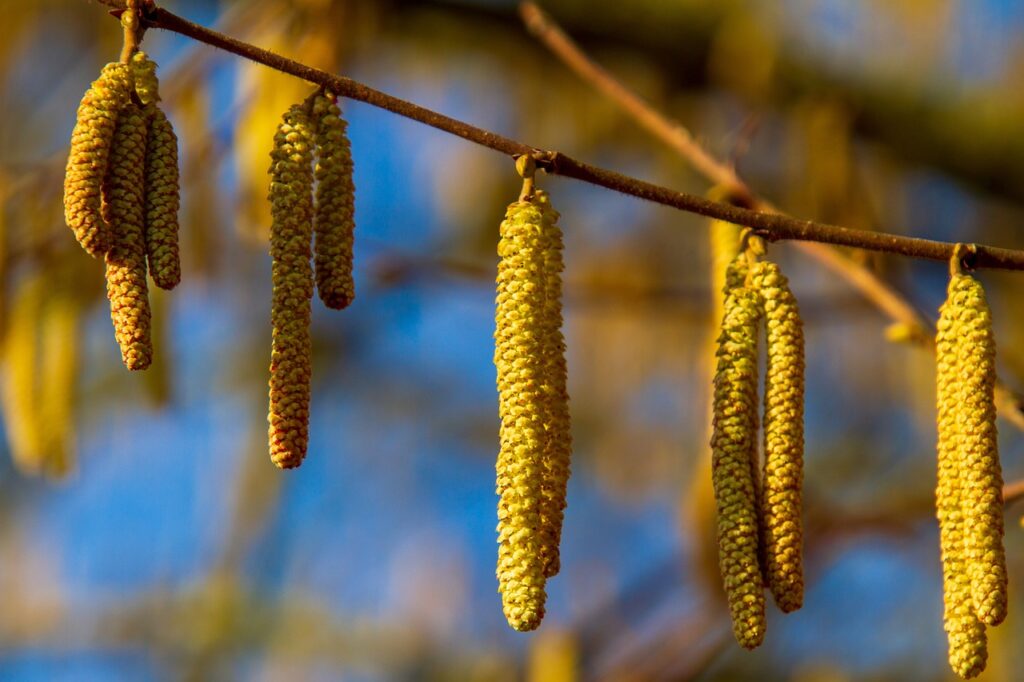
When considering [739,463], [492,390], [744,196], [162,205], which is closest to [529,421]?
[739,463]

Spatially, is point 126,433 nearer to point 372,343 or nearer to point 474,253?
point 372,343

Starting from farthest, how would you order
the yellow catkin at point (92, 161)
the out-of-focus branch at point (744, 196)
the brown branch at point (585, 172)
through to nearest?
the out-of-focus branch at point (744, 196) → the brown branch at point (585, 172) → the yellow catkin at point (92, 161)

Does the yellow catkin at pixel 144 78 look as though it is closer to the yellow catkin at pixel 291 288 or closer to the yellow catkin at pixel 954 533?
the yellow catkin at pixel 291 288

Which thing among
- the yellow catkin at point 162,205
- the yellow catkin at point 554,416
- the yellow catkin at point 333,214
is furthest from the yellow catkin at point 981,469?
the yellow catkin at point 162,205

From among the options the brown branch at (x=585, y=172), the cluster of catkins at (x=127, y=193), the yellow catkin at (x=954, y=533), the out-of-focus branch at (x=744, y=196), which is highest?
the out-of-focus branch at (x=744, y=196)

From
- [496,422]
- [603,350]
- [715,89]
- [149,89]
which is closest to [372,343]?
[496,422]

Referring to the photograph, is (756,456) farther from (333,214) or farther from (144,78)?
(144,78)
